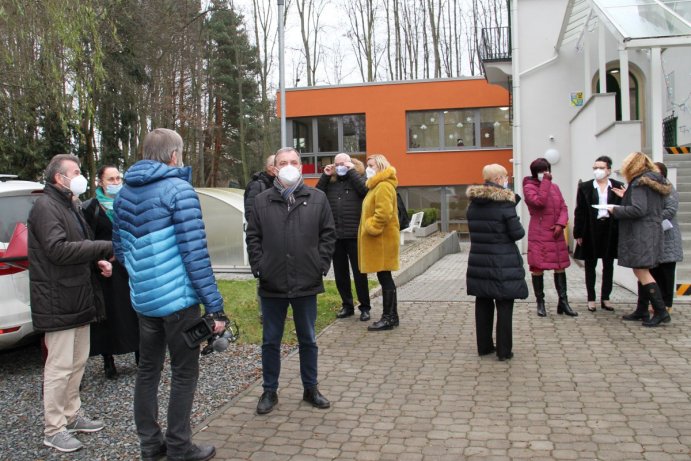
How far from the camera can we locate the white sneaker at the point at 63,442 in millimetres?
4266

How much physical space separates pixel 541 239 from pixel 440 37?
37007mm

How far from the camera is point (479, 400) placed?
5133 mm

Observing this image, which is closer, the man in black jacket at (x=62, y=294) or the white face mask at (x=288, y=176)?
the man in black jacket at (x=62, y=294)

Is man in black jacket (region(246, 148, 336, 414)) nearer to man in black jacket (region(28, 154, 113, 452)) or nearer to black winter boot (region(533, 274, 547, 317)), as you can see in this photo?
man in black jacket (region(28, 154, 113, 452))

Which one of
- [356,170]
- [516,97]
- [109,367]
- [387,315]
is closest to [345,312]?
[387,315]

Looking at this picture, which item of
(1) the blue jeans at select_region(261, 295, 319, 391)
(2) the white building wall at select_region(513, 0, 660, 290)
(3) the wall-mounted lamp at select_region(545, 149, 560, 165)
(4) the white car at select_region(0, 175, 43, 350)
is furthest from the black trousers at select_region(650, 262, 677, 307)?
(3) the wall-mounted lamp at select_region(545, 149, 560, 165)

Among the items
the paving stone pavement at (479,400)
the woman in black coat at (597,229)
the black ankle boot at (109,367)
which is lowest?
the paving stone pavement at (479,400)

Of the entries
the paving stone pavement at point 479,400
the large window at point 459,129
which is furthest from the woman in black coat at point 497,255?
the large window at point 459,129

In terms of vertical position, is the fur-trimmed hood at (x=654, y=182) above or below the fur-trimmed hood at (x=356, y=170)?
below

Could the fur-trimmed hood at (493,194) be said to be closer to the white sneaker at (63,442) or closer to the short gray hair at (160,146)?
the short gray hair at (160,146)

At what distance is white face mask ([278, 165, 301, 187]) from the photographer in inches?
195

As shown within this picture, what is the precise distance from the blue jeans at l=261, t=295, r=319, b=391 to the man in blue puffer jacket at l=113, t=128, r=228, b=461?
0.99m

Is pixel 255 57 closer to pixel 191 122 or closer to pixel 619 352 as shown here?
pixel 191 122

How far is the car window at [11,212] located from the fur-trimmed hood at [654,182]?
20.7 ft
